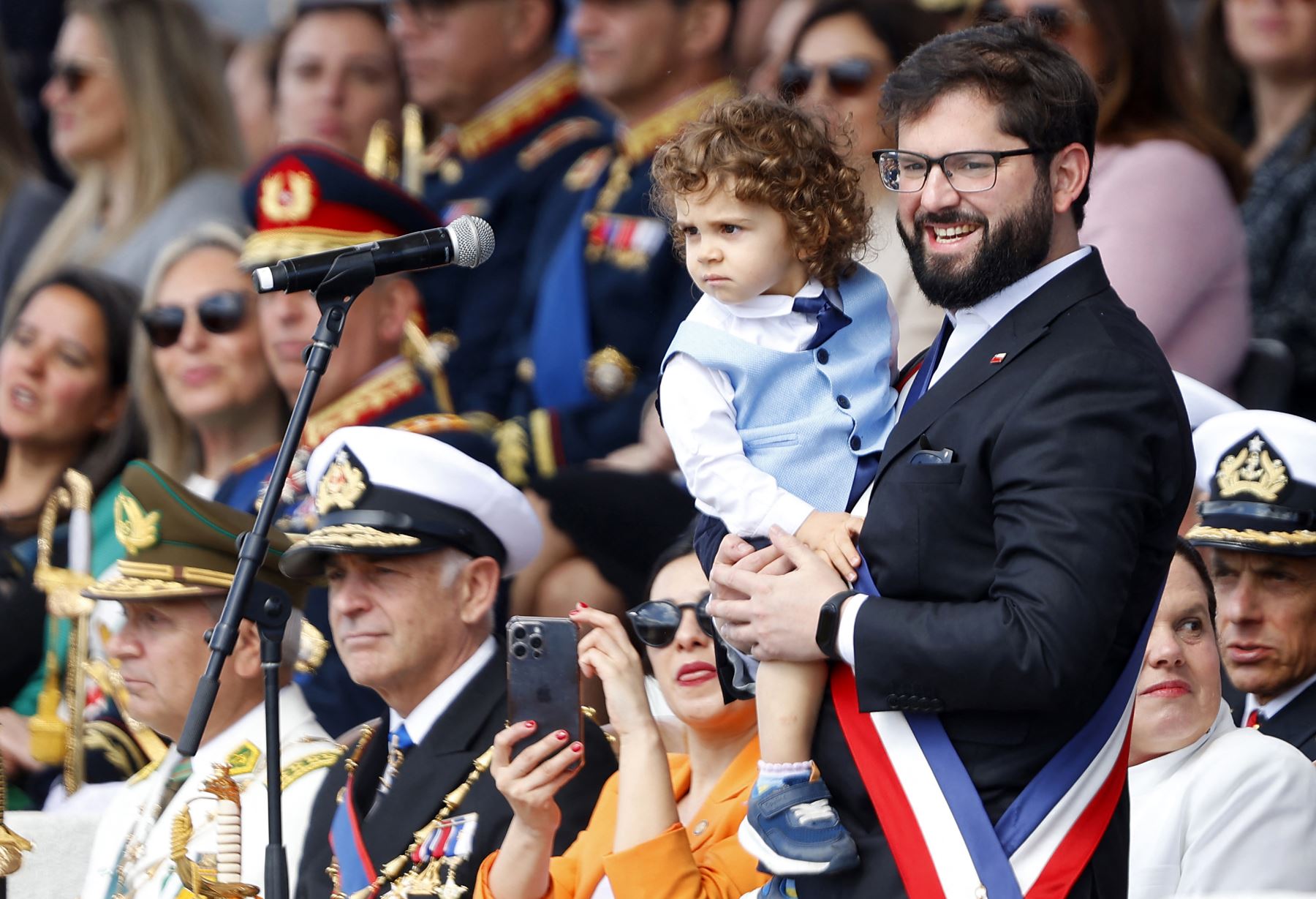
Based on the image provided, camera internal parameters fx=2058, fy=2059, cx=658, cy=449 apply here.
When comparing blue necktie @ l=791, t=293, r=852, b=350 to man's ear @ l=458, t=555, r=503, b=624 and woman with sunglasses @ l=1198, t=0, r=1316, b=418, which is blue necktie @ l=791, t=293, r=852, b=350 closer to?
man's ear @ l=458, t=555, r=503, b=624

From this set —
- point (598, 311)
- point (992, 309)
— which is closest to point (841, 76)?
point (598, 311)

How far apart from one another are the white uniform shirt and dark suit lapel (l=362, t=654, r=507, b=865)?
1.31m

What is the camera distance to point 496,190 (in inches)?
281

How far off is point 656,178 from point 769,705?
0.99 metres

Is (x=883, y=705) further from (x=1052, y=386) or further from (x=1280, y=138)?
(x=1280, y=138)

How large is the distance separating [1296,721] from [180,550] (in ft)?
8.17

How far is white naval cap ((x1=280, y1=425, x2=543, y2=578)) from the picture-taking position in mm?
4344

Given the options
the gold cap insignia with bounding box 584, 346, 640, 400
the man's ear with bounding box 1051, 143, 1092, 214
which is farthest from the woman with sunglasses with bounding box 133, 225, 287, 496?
the man's ear with bounding box 1051, 143, 1092, 214

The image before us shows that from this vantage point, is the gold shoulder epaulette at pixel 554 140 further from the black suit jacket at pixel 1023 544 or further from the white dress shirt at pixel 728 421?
the black suit jacket at pixel 1023 544

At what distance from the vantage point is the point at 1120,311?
309cm

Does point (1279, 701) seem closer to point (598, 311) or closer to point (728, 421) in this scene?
point (728, 421)

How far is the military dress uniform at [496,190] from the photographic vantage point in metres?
6.90

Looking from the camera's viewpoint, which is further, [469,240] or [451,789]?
[451,789]

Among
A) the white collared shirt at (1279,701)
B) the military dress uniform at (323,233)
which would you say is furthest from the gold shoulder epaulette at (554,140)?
the white collared shirt at (1279,701)
